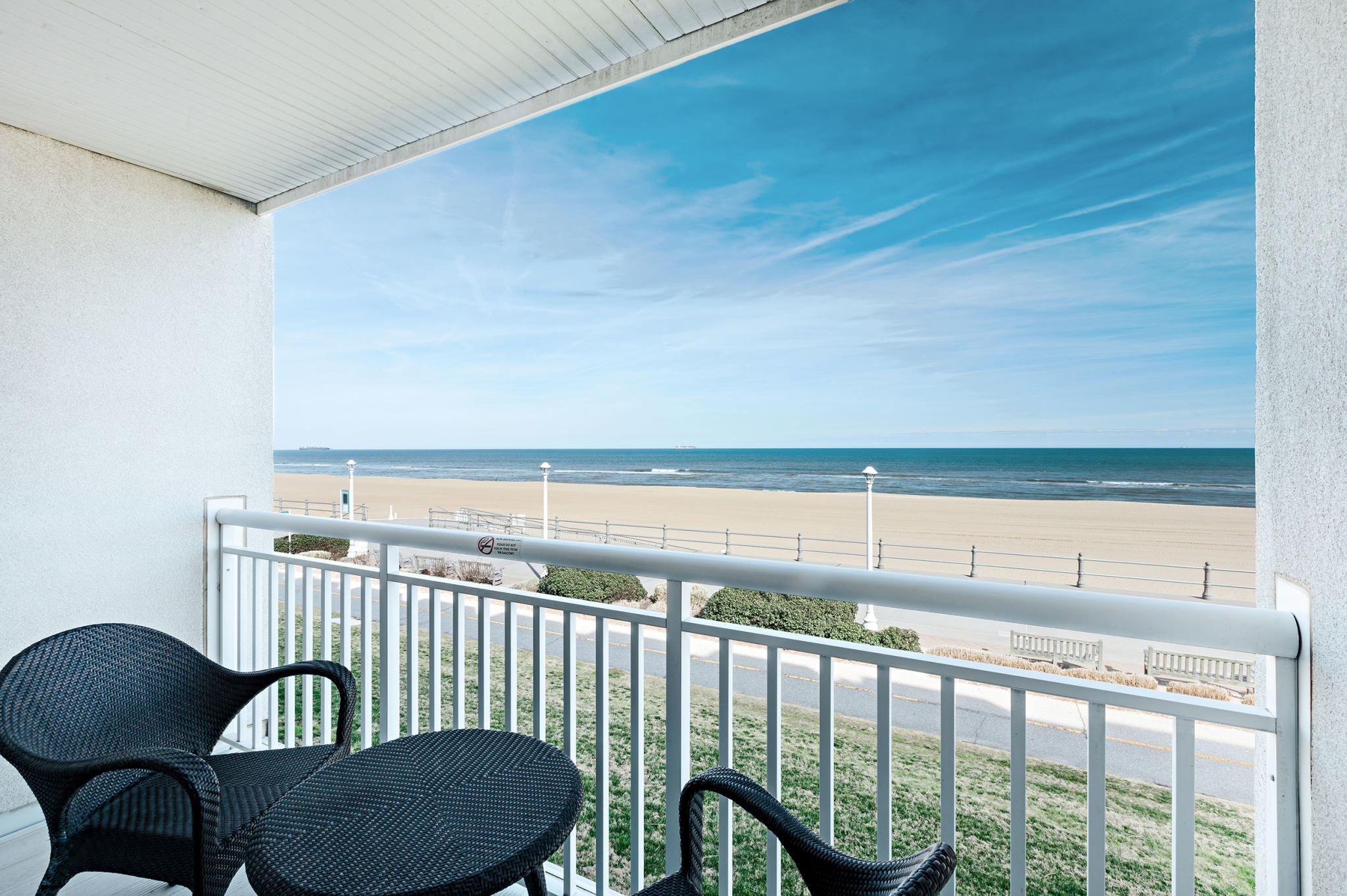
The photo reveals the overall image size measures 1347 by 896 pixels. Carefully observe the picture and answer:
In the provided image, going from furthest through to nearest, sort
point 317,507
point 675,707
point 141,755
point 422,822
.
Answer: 1. point 317,507
2. point 675,707
3. point 141,755
4. point 422,822

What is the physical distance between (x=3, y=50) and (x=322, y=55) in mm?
929

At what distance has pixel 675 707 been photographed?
1.65m

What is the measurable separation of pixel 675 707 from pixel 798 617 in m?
9.33

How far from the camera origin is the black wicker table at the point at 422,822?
40.8 inches

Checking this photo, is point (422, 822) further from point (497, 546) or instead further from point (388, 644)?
point (388, 644)

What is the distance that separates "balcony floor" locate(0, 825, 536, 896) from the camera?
200 cm

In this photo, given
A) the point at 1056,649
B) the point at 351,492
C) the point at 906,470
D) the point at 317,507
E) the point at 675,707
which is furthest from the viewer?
the point at 906,470

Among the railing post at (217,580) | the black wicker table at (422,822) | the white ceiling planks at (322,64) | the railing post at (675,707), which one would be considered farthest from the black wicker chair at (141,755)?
the white ceiling planks at (322,64)

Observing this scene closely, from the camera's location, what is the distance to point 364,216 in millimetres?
32875

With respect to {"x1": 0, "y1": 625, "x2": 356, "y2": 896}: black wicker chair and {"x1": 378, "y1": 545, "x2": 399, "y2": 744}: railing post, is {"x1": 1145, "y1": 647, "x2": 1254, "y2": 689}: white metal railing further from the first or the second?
{"x1": 0, "y1": 625, "x2": 356, "y2": 896}: black wicker chair

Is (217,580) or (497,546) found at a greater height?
(497,546)

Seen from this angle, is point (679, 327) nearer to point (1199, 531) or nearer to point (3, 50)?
point (1199, 531)

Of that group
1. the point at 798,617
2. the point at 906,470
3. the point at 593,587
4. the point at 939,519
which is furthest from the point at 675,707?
the point at 906,470

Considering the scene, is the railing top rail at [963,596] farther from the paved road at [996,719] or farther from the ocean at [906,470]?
the ocean at [906,470]
